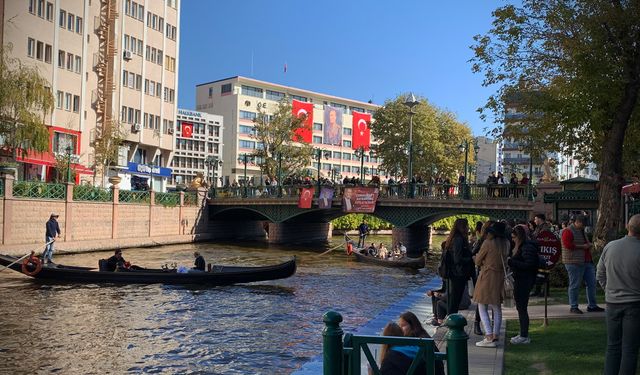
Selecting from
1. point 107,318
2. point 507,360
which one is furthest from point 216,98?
point 507,360

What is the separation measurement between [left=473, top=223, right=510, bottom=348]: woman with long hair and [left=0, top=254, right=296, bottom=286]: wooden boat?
48.3 ft

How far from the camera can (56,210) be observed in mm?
36812

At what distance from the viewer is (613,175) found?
17906 millimetres

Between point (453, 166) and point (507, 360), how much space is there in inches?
2689

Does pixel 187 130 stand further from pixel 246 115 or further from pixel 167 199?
pixel 167 199

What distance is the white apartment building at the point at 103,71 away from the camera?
4534cm

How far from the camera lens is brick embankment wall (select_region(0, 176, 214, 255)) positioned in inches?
1308

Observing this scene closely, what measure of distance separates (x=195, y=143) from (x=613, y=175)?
314ft

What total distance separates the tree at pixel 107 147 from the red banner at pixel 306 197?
15.7 m

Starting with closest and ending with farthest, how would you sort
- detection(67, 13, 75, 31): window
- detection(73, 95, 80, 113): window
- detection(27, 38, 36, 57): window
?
1. detection(27, 38, 36, 57): window
2. detection(67, 13, 75, 31): window
3. detection(73, 95, 80, 113): window

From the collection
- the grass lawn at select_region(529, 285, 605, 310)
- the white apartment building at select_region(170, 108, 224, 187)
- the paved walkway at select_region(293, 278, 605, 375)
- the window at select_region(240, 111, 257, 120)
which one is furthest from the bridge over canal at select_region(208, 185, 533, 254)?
the window at select_region(240, 111, 257, 120)

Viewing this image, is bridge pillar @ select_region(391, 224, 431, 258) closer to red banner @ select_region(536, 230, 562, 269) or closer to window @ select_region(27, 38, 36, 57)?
window @ select_region(27, 38, 36, 57)

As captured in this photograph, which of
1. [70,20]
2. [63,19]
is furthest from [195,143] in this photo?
[63,19]

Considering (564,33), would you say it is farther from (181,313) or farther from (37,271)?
(37,271)
